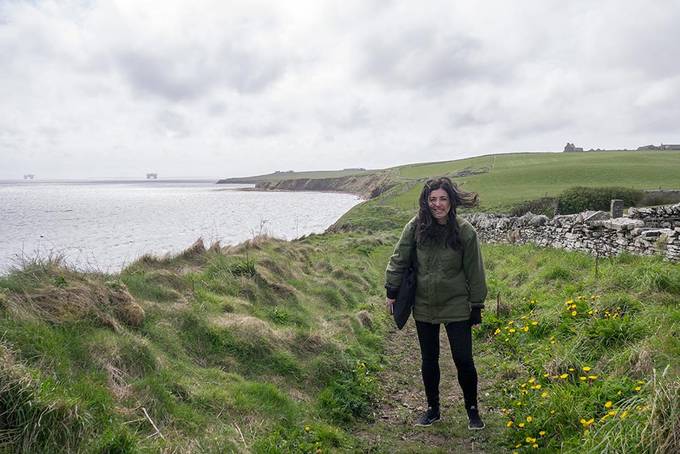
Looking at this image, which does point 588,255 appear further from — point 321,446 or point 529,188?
point 529,188

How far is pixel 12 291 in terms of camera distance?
5051mm

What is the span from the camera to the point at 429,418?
5180 millimetres

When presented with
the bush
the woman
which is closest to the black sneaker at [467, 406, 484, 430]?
the woman

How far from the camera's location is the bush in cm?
2397

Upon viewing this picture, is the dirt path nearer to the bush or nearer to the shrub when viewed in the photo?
the shrub

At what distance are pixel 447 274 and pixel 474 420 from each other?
166 centimetres

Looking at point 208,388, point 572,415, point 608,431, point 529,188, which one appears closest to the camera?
point 608,431

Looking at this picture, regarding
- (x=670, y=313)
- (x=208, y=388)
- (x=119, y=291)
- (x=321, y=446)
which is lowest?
(x=321, y=446)

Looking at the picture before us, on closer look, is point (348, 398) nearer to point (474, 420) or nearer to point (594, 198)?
point (474, 420)

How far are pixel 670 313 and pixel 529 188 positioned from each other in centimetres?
3783

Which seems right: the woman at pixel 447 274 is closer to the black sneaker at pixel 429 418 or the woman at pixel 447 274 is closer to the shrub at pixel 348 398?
the black sneaker at pixel 429 418

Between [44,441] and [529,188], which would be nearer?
[44,441]

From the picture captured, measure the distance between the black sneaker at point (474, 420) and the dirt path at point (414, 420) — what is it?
52mm

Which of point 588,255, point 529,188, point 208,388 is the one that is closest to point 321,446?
point 208,388
